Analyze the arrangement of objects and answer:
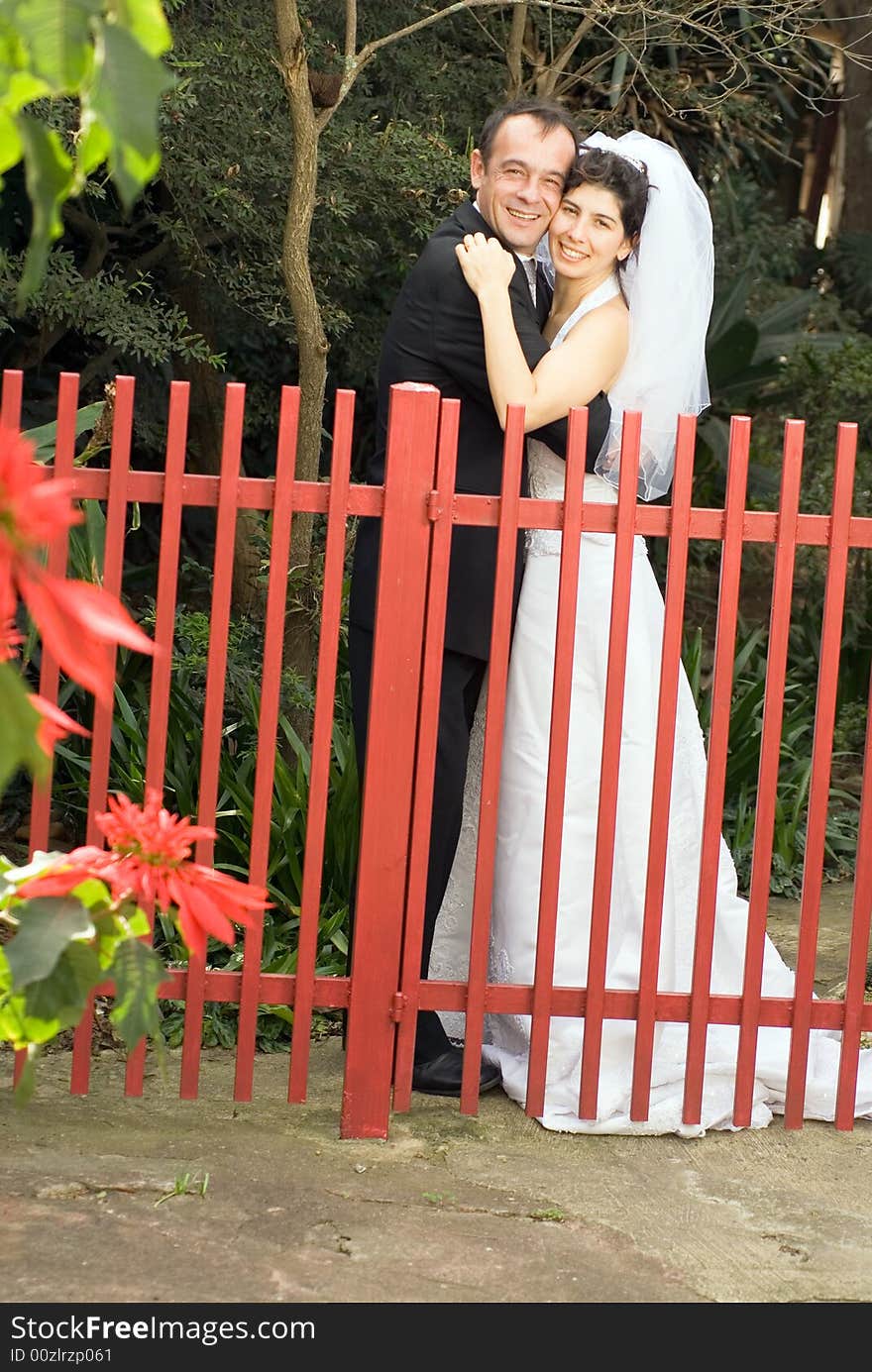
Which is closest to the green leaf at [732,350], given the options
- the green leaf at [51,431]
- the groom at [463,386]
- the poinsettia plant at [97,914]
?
the green leaf at [51,431]

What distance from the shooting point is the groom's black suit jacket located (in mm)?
3430

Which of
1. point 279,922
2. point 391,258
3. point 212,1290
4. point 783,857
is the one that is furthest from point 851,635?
point 212,1290

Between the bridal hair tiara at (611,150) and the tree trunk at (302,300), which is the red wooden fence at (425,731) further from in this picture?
the tree trunk at (302,300)

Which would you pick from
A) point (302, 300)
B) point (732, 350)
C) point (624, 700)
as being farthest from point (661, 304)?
point (732, 350)

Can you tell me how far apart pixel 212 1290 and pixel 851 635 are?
4.77 metres

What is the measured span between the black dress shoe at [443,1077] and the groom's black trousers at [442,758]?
2 centimetres

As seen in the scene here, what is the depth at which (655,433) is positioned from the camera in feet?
11.9

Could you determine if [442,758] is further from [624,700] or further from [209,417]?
[209,417]

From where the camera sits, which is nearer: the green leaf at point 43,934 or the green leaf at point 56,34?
the green leaf at point 56,34

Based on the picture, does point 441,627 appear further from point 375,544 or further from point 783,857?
point 783,857

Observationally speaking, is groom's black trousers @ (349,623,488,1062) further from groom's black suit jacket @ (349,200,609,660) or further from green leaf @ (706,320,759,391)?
green leaf @ (706,320,759,391)

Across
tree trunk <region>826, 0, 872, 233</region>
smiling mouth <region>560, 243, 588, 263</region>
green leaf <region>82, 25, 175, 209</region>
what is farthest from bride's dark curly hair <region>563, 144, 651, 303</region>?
tree trunk <region>826, 0, 872, 233</region>

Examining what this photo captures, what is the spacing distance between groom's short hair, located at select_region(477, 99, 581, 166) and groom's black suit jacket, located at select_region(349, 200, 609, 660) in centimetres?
14

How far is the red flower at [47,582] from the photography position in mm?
1253
